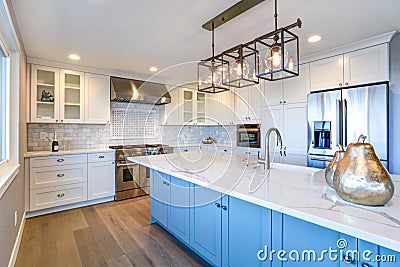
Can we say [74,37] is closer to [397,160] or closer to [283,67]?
[283,67]

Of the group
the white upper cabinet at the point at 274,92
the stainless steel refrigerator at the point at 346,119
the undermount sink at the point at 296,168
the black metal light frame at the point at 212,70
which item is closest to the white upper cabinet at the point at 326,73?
the stainless steel refrigerator at the point at 346,119

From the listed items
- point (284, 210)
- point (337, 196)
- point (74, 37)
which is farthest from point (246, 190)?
point (74, 37)

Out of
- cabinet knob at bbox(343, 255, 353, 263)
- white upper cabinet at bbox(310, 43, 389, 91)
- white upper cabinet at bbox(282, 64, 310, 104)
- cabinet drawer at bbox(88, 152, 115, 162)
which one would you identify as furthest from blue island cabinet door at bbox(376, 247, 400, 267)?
cabinet drawer at bbox(88, 152, 115, 162)

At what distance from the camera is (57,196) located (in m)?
3.17

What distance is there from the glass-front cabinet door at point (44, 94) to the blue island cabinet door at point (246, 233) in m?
3.19

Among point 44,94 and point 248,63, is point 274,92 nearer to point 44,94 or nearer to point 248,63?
point 248,63

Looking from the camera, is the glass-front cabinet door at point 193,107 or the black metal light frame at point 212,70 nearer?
the black metal light frame at point 212,70

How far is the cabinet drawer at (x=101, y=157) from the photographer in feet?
11.4

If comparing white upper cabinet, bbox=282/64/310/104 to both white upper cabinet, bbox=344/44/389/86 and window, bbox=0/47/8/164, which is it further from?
window, bbox=0/47/8/164

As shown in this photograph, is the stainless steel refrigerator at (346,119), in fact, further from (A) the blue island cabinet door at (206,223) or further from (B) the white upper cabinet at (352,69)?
(A) the blue island cabinet door at (206,223)

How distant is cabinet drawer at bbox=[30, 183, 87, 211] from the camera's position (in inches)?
118

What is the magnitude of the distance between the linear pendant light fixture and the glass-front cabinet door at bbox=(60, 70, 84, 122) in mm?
2421

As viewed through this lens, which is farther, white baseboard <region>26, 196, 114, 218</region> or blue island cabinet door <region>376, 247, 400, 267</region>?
white baseboard <region>26, 196, 114, 218</region>

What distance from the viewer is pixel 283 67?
1.46 metres
